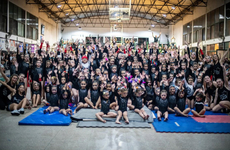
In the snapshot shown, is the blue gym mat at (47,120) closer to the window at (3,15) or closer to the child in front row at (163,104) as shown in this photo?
the child in front row at (163,104)

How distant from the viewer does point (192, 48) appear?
2388cm

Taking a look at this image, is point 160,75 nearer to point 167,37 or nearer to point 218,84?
point 218,84

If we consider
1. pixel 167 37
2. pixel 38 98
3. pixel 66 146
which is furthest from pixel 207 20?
pixel 66 146

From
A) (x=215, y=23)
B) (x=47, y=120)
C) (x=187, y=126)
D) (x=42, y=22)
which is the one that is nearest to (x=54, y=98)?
(x=47, y=120)

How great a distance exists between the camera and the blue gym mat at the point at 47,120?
18.2 feet

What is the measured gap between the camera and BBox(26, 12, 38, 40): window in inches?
798

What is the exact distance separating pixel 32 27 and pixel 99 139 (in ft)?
67.4

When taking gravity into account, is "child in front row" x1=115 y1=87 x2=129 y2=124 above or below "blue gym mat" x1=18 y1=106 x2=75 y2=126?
above

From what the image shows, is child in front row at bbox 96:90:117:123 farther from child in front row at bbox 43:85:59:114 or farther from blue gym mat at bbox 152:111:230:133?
child in front row at bbox 43:85:59:114

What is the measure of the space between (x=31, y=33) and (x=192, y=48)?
2077 cm

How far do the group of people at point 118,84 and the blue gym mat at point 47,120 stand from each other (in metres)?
0.31

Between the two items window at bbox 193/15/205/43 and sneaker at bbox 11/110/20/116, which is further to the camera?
window at bbox 193/15/205/43

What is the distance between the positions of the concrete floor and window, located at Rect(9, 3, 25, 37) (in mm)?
13840

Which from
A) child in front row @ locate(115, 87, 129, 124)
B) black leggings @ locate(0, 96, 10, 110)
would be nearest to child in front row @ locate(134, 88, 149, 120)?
child in front row @ locate(115, 87, 129, 124)
